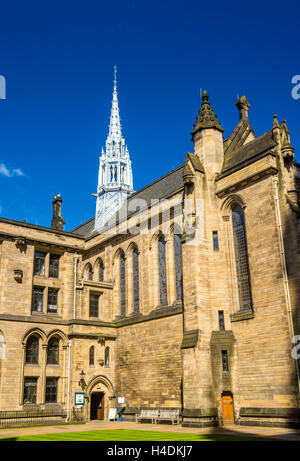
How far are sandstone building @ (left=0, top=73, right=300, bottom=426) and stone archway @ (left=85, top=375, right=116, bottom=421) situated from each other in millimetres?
79

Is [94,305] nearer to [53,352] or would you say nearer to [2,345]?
[53,352]

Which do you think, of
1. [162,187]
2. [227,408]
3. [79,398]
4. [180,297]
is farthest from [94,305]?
[227,408]

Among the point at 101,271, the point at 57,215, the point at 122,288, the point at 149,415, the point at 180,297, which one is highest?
the point at 57,215

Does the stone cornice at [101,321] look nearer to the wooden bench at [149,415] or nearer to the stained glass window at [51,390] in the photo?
the stained glass window at [51,390]

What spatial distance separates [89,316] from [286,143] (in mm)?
19308

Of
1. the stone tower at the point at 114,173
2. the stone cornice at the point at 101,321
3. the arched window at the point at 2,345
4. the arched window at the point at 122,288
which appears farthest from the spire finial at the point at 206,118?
the stone tower at the point at 114,173

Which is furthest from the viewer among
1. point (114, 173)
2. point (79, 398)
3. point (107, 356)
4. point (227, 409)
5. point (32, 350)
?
point (114, 173)

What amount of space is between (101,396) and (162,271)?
993 centimetres

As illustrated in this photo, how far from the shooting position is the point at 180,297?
2969 centimetres

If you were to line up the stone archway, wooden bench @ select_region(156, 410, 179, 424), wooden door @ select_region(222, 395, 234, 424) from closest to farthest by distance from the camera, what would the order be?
wooden door @ select_region(222, 395, 234, 424) → wooden bench @ select_region(156, 410, 179, 424) → the stone archway

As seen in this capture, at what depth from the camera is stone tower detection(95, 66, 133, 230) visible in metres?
69.4

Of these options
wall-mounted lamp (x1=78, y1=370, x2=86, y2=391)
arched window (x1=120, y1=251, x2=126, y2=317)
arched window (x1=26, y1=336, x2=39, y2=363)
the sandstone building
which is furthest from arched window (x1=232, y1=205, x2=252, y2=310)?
arched window (x1=26, y1=336, x2=39, y2=363)

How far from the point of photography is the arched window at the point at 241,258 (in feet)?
83.8

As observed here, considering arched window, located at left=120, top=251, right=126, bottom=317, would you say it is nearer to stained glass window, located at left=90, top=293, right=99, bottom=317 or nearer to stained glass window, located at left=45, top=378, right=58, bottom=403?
stained glass window, located at left=90, top=293, right=99, bottom=317
